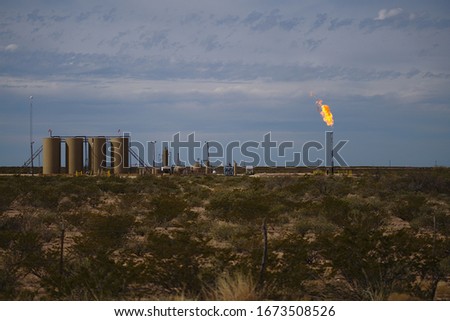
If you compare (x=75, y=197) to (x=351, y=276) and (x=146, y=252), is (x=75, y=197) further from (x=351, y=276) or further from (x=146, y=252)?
(x=351, y=276)

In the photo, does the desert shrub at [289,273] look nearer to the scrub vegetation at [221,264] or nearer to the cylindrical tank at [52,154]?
the scrub vegetation at [221,264]

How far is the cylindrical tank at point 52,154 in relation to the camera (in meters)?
63.5

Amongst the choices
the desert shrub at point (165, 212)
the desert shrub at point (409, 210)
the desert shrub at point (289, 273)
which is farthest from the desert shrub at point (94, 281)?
the desert shrub at point (409, 210)

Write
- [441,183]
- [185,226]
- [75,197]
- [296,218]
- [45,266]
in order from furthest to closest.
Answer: [441,183]
[75,197]
[296,218]
[185,226]
[45,266]

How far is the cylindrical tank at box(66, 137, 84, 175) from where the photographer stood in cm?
6363

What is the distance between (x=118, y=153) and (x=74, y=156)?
14.6 feet

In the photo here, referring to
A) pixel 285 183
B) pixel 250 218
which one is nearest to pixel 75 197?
pixel 250 218

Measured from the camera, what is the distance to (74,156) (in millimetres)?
63938

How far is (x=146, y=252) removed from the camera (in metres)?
16.1

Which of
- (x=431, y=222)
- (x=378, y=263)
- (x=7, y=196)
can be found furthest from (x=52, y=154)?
(x=378, y=263)

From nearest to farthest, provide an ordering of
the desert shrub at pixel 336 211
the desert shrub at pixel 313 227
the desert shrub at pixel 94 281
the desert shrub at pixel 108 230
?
the desert shrub at pixel 94 281
the desert shrub at pixel 108 230
the desert shrub at pixel 313 227
the desert shrub at pixel 336 211

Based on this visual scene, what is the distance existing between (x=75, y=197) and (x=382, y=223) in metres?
16.4

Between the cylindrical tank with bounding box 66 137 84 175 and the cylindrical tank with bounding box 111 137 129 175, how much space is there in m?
3.30

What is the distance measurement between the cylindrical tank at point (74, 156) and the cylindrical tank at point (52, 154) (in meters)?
0.97
